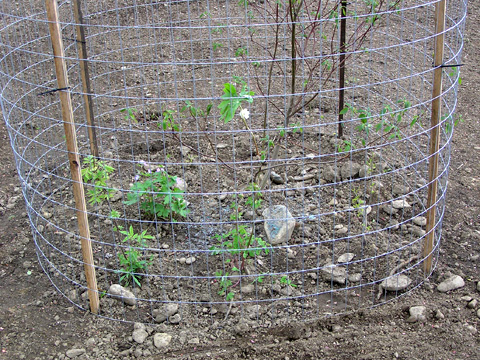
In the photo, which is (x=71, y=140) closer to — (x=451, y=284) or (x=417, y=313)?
(x=417, y=313)

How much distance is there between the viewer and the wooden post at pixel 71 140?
3115 mm

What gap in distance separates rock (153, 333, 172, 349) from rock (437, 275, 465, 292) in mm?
1835

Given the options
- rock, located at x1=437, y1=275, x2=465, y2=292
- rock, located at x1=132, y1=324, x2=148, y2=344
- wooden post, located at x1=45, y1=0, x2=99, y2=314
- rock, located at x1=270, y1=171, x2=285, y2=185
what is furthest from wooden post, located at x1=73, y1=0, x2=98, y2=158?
rock, located at x1=437, y1=275, x2=465, y2=292

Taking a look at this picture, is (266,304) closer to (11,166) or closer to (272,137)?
(272,137)

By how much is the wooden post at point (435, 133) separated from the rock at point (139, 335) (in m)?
1.95

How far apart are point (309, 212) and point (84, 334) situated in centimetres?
186

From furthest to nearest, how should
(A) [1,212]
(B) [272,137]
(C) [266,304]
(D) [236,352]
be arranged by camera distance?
(B) [272,137] → (A) [1,212] → (C) [266,304] → (D) [236,352]

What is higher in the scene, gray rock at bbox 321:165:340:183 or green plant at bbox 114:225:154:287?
gray rock at bbox 321:165:340:183

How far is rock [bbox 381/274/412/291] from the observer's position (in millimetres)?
3666

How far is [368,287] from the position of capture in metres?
3.73

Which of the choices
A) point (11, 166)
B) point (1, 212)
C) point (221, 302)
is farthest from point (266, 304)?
point (11, 166)

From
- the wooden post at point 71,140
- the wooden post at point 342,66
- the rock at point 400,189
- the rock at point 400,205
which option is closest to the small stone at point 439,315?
the rock at point 400,205

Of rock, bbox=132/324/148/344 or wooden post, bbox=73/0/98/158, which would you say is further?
wooden post, bbox=73/0/98/158

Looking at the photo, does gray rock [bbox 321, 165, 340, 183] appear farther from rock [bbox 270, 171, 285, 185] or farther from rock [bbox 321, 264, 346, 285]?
rock [bbox 321, 264, 346, 285]
